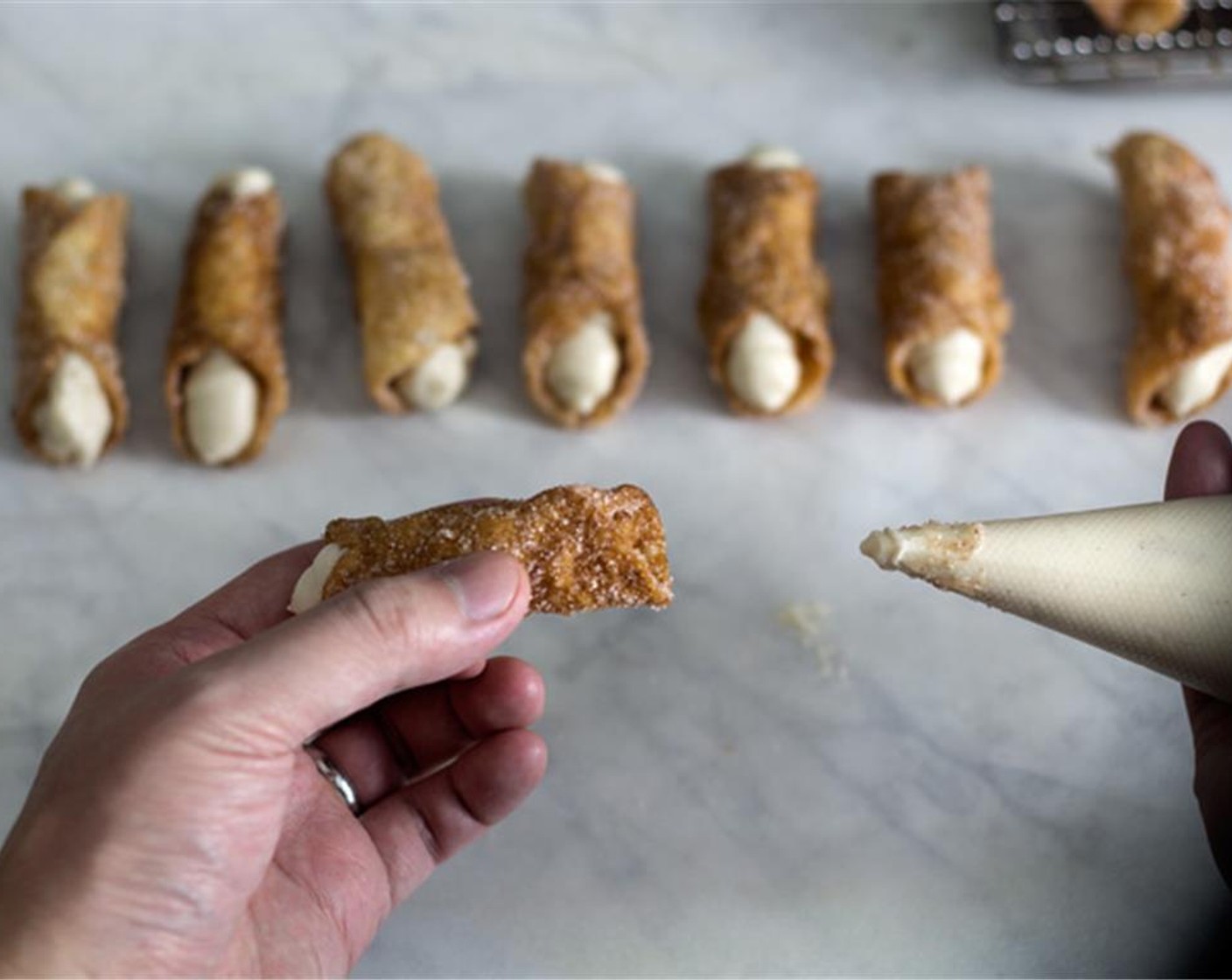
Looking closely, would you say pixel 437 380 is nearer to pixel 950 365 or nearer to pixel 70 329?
pixel 70 329

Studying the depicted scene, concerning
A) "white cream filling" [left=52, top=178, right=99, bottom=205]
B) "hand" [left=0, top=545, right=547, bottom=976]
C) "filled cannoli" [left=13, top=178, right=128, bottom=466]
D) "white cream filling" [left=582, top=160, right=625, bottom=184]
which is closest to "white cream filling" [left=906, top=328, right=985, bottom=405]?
"white cream filling" [left=582, top=160, right=625, bottom=184]

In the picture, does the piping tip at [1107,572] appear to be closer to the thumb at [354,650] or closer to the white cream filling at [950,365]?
the thumb at [354,650]

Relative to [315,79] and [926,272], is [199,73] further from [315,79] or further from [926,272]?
[926,272]

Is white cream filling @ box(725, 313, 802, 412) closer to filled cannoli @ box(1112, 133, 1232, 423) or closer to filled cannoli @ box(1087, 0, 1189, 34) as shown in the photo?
filled cannoli @ box(1112, 133, 1232, 423)

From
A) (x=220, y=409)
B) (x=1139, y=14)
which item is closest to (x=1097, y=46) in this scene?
(x=1139, y=14)

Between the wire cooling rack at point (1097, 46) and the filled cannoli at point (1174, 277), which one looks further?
the wire cooling rack at point (1097, 46)

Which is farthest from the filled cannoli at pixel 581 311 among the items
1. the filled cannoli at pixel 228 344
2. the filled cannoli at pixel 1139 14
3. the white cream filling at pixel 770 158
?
the filled cannoli at pixel 1139 14
